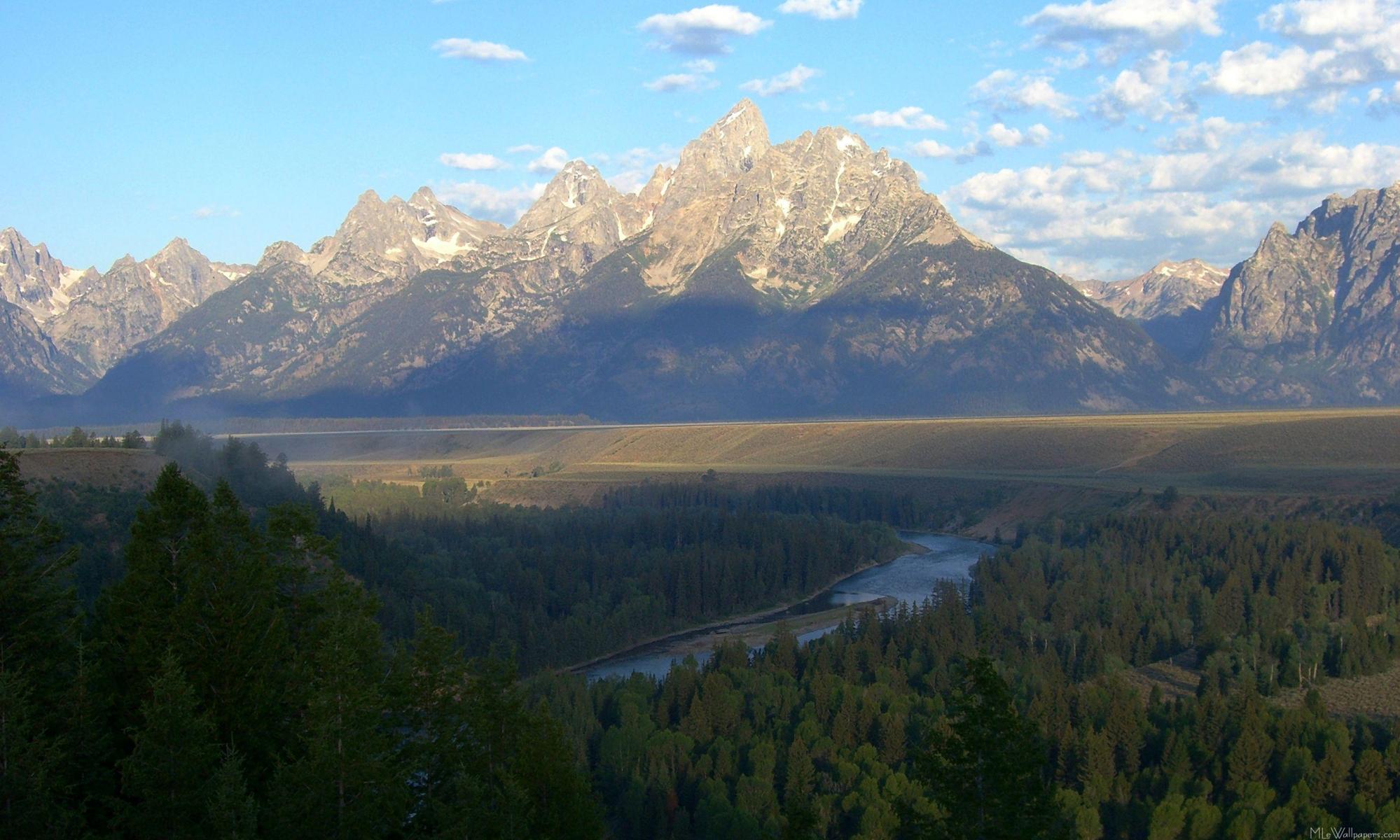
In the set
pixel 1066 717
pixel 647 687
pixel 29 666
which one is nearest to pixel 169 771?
pixel 29 666

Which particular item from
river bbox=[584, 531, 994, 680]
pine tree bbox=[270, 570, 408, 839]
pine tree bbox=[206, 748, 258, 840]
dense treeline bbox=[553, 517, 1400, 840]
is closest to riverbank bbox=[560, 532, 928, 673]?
river bbox=[584, 531, 994, 680]

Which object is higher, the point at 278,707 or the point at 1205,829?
the point at 278,707

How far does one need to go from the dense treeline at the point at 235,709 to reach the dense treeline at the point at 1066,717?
8.69 metres

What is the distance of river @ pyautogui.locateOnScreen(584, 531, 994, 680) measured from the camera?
102 m

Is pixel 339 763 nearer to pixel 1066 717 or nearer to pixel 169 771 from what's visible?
pixel 169 771

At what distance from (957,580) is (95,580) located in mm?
77480

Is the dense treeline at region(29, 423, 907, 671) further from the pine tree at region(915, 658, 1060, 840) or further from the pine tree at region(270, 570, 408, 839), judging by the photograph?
the pine tree at region(915, 658, 1060, 840)

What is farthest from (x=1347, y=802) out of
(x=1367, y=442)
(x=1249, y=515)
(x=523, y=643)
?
(x=1367, y=442)

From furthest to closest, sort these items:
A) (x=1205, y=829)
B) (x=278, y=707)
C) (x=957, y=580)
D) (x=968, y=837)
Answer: (x=957, y=580), (x=1205, y=829), (x=278, y=707), (x=968, y=837)

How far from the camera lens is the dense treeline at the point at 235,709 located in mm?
29438

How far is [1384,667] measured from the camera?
259ft

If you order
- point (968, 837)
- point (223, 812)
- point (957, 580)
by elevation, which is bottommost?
point (957, 580)

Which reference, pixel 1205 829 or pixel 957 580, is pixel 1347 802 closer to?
pixel 1205 829

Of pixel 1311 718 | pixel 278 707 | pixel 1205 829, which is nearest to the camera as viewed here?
pixel 278 707
